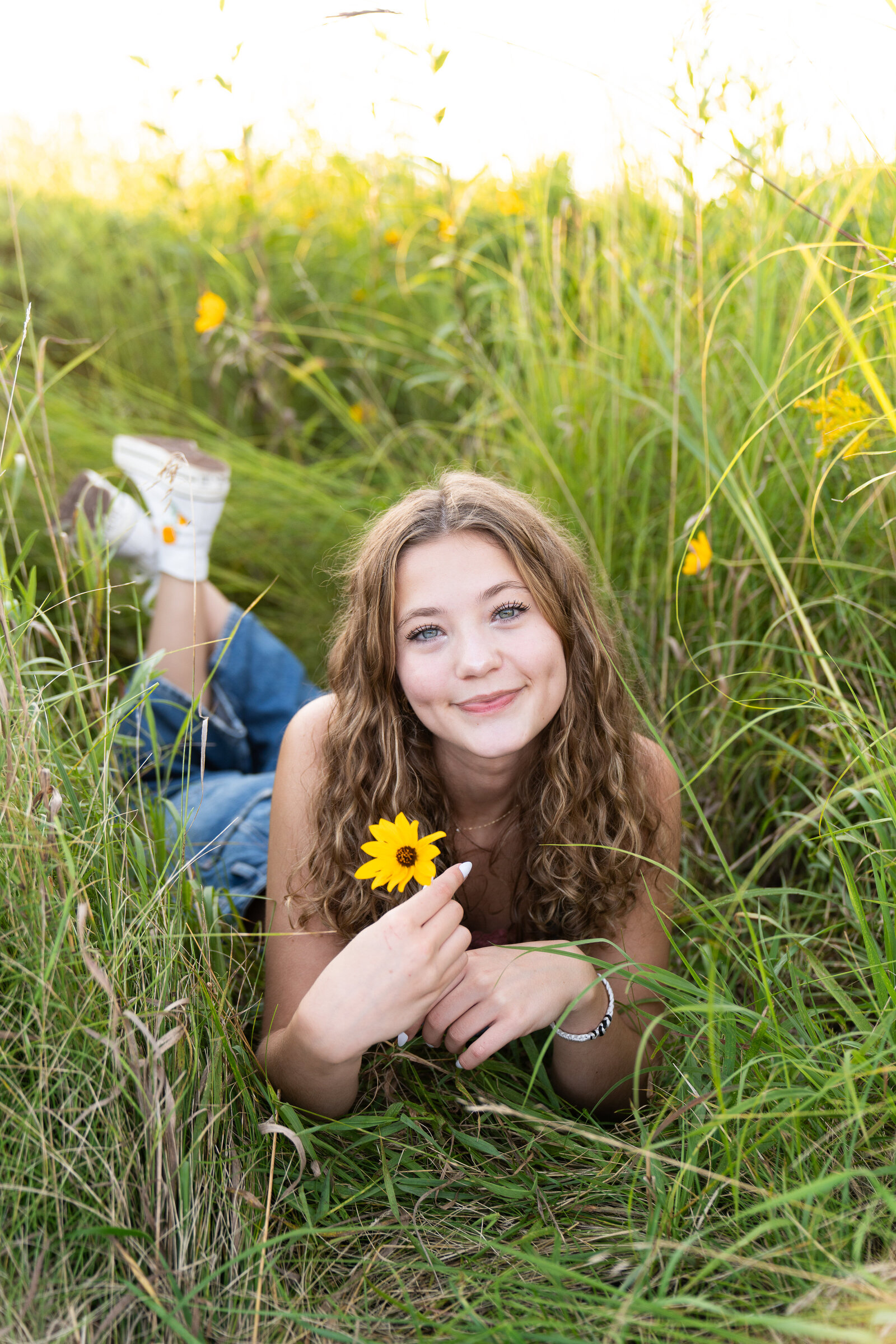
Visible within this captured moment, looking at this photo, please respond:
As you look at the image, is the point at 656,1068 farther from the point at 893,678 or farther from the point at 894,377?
the point at 894,377

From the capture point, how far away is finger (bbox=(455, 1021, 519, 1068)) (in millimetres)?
1307

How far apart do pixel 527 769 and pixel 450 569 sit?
15.3 inches

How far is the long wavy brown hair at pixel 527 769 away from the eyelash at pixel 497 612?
0.03 metres

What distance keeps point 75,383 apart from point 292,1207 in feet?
9.15

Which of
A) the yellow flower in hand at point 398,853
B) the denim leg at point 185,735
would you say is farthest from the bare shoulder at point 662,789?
the denim leg at point 185,735

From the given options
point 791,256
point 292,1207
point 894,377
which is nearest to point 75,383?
point 791,256

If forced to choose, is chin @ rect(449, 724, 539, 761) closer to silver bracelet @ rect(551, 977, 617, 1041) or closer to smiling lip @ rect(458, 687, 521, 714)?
smiling lip @ rect(458, 687, 521, 714)

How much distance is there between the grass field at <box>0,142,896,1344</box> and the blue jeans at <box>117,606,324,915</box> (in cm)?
21

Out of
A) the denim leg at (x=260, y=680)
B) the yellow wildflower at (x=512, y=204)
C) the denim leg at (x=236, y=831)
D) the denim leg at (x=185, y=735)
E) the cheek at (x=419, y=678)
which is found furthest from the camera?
the yellow wildflower at (x=512, y=204)

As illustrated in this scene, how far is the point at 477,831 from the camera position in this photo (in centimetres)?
168

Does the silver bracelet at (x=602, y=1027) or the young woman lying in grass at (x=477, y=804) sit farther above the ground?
the young woman lying in grass at (x=477, y=804)

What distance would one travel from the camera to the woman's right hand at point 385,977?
3.90ft

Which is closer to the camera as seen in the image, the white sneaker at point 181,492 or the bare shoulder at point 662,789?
the bare shoulder at point 662,789

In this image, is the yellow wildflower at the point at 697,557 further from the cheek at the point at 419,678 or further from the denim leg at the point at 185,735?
the denim leg at the point at 185,735
